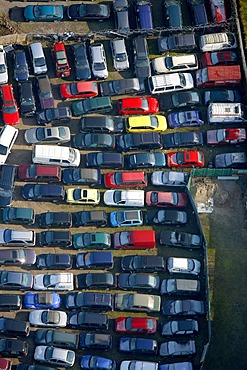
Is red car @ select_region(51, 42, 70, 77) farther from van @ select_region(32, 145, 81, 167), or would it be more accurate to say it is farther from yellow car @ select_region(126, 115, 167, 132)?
van @ select_region(32, 145, 81, 167)

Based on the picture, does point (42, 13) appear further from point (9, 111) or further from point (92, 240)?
point (92, 240)

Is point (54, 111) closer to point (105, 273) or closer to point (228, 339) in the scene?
point (105, 273)

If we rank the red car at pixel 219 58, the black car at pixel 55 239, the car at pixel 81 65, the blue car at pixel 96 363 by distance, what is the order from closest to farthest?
the blue car at pixel 96 363 < the black car at pixel 55 239 < the car at pixel 81 65 < the red car at pixel 219 58

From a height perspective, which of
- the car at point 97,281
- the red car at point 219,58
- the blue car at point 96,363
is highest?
the red car at point 219,58

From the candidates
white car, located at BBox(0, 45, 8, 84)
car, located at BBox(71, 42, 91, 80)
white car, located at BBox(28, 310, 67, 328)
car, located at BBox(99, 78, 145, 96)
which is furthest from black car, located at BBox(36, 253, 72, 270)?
car, located at BBox(71, 42, 91, 80)

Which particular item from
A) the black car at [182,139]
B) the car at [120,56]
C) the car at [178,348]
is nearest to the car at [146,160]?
the black car at [182,139]

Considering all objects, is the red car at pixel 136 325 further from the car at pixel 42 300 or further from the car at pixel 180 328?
the car at pixel 42 300

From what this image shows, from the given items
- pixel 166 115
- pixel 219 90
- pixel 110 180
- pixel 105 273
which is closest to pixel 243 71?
pixel 219 90

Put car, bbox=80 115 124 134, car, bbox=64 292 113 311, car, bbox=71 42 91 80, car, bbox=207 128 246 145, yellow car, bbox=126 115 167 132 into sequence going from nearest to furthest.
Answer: car, bbox=64 292 113 311 → car, bbox=207 128 246 145 → car, bbox=80 115 124 134 → yellow car, bbox=126 115 167 132 → car, bbox=71 42 91 80
